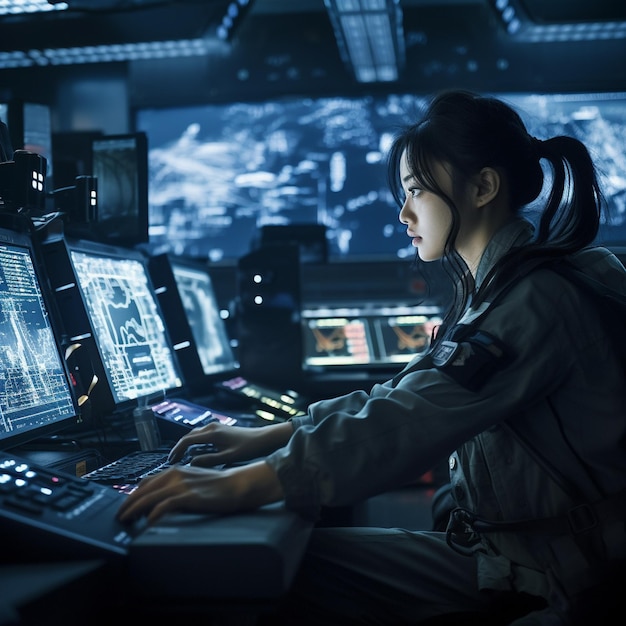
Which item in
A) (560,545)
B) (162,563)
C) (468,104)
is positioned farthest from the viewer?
(468,104)

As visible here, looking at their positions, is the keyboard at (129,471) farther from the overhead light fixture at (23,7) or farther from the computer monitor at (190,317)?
the overhead light fixture at (23,7)

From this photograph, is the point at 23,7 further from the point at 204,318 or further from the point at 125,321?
the point at 125,321

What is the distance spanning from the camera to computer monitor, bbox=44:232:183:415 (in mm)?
1533

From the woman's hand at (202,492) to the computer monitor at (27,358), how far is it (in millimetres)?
306

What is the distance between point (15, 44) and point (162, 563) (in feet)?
14.9

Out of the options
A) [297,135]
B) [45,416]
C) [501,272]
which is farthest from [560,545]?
[297,135]

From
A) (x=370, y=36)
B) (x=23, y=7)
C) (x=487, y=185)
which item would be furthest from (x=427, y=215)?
(x=370, y=36)

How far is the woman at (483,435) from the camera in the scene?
97cm

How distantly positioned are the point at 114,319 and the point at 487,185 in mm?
884

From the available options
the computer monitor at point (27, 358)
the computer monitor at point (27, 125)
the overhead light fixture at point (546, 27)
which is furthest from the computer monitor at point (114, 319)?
the overhead light fixture at point (546, 27)

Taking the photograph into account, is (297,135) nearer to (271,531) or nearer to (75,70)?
(75,70)

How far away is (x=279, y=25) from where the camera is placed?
5324 millimetres

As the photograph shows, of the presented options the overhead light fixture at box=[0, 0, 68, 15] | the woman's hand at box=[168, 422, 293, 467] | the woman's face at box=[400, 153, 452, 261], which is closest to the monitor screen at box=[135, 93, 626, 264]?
the overhead light fixture at box=[0, 0, 68, 15]

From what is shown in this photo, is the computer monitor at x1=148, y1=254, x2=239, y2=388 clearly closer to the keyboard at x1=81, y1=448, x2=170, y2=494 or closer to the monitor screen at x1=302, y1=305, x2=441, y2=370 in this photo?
the keyboard at x1=81, y1=448, x2=170, y2=494
